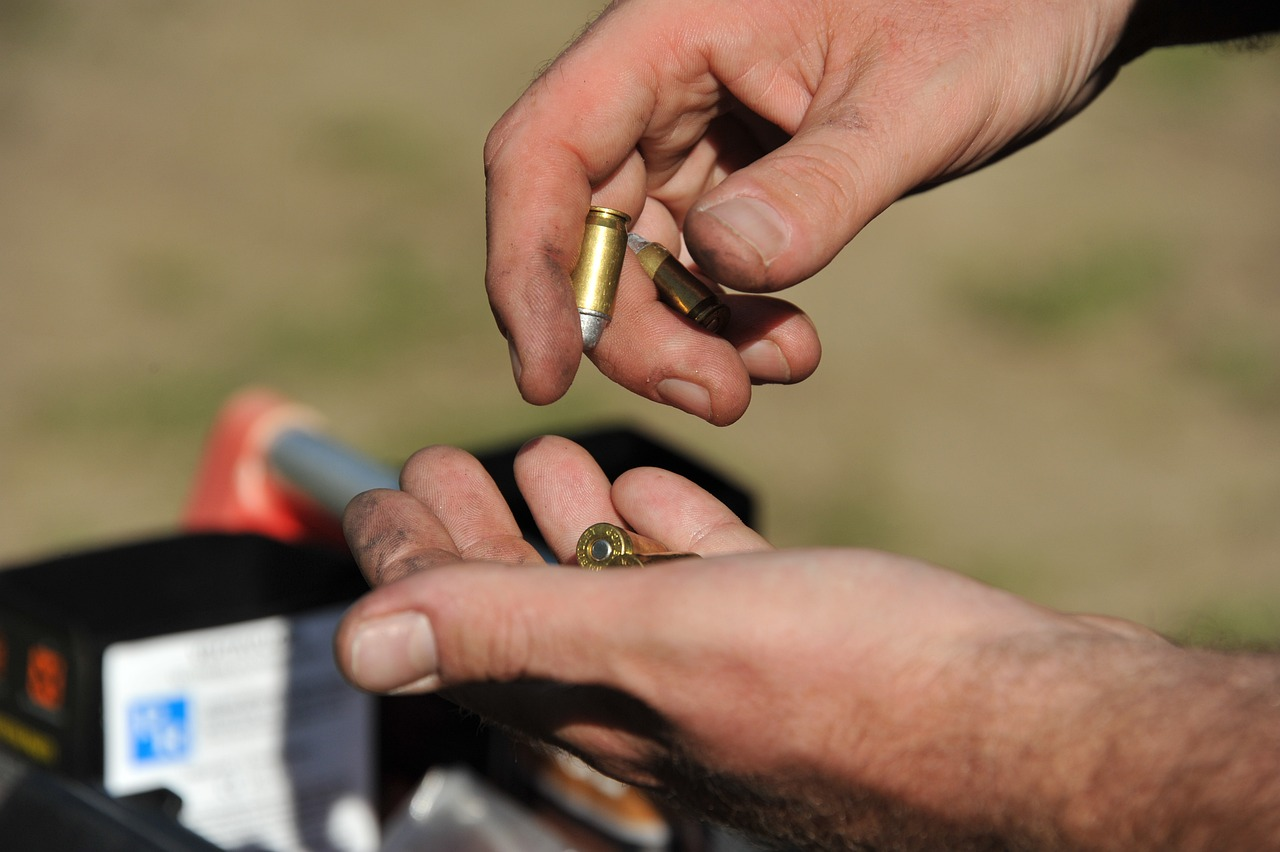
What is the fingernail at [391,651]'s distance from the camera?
1.58 m

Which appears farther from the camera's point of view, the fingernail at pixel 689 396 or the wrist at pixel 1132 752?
the fingernail at pixel 689 396

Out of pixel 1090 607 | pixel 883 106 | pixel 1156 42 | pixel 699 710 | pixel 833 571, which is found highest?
pixel 1156 42

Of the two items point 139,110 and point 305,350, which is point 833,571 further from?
point 139,110

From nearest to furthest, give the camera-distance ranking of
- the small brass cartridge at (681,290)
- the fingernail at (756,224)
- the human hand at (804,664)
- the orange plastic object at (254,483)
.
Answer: the human hand at (804,664) → the fingernail at (756,224) → the small brass cartridge at (681,290) → the orange plastic object at (254,483)

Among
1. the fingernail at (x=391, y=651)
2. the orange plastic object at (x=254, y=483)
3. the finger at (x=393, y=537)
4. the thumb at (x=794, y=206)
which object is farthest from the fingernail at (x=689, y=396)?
the orange plastic object at (x=254, y=483)

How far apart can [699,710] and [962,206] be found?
9.24 meters

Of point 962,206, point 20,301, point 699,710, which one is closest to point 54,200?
point 20,301

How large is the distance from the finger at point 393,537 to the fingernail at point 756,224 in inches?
27.2

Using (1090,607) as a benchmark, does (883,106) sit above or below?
above

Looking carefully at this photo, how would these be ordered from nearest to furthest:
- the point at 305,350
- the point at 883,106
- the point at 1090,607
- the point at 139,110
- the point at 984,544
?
1. the point at 883,106
2. the point at 1090,607
3. the point at 984,544
4. the point at 305,350
5. the point at 139,110

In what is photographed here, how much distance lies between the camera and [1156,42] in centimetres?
311

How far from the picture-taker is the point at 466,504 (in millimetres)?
2193

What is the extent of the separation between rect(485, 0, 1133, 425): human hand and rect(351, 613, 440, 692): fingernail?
0.69 meters

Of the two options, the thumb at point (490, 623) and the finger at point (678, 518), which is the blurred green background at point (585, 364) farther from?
the thumb at point (490, 623)
